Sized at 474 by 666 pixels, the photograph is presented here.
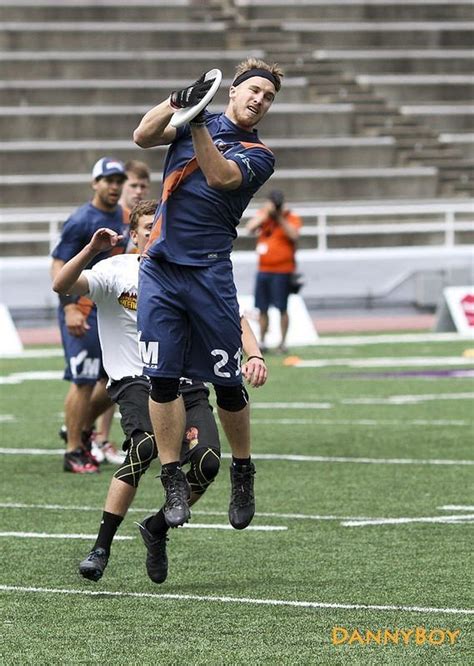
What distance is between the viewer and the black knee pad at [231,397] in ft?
22.5

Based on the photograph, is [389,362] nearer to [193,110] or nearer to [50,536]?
[50,536]

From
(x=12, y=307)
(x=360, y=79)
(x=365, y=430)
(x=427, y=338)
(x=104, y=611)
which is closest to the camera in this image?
(x=104, y=611)

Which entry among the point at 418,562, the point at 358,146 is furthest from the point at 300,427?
the point at 358,146

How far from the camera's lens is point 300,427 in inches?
523

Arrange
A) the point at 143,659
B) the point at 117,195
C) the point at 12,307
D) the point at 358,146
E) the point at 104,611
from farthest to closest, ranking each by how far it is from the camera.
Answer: the point at 358,146
the point at 12,307
the point at 117,195
the point at 104,611
the point at 143,659

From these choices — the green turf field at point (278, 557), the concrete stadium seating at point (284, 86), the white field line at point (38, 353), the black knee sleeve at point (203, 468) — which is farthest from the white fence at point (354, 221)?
the black knee sleeve at point (203, 468)

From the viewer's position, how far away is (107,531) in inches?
271

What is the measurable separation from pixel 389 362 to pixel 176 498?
12211mm

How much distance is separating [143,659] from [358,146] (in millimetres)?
25409

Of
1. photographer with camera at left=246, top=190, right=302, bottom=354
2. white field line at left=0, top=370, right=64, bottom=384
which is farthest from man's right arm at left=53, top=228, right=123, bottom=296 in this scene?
photographer with camera at left=246, top=190, right=302, bottom=354

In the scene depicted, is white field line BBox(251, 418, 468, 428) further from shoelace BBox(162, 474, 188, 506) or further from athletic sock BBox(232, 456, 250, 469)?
shoelace BBox(162, 474, 188, 506)

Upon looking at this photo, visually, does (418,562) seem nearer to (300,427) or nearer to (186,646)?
(186,646)

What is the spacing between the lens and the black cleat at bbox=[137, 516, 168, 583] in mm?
6758

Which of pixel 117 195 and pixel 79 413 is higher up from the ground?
pixel 117 195
